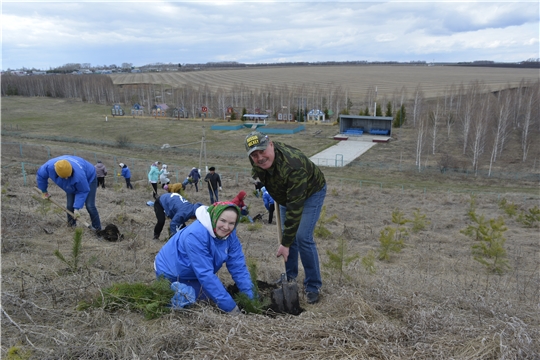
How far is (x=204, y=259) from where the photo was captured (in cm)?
335

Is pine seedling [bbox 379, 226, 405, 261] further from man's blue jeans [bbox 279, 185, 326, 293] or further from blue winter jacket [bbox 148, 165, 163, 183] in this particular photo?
blue winter jacket [bbox 148, 165, 163, 183]

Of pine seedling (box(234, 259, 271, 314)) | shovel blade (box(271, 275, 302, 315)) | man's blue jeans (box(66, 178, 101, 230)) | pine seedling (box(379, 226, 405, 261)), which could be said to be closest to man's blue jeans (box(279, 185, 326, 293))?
shovel blade (box(271, 275, 302, 315))

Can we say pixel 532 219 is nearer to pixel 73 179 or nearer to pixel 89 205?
pixel 89 205

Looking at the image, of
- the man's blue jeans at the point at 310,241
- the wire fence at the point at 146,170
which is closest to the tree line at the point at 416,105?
the wire fence at the point at 146,170

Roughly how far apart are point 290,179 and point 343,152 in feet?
105

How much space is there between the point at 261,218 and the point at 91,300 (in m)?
8.27

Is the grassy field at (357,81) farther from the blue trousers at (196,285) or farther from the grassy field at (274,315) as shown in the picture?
the blue trousers at (196,285)

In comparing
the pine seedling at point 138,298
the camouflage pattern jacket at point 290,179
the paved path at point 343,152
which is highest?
the camouflage pattern jacket at point 290,179

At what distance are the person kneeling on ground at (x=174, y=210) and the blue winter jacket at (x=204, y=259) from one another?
2.55m

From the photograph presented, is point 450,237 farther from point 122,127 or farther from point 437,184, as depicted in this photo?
point 122,127

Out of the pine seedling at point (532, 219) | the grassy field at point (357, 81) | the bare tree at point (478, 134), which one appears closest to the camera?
the pine seedling at point (532, 219)

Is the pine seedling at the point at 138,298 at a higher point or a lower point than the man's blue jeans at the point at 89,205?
higher

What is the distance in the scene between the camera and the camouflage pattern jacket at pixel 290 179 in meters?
3.62

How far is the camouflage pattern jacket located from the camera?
3.62m
